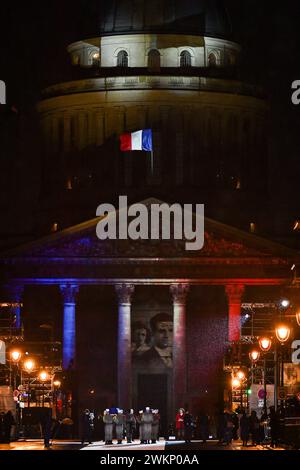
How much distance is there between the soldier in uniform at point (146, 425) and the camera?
381ft

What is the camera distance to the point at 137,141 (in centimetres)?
16738

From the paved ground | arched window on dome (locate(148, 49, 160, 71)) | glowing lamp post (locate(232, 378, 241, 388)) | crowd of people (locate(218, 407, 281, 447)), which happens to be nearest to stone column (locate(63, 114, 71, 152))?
arched window on dome (locate(148, 49, 160, 71))

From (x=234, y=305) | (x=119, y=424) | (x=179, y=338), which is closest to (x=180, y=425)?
(x=119, y=424)

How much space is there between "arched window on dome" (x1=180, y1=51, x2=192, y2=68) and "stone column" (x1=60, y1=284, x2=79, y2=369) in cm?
2969

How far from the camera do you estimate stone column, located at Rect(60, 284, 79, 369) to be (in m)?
150

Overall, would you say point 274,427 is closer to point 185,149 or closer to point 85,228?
point 85,228

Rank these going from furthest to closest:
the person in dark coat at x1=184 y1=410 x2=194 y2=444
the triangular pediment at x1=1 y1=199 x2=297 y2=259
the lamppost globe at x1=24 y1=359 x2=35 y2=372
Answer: the triangular pediment at x1=1 y1=199 x2=297 y2=259
the lamppost globe at x1=24 y1=359 x2=35 y2=372
the person in dark coat at x1=184 y1=410 x2=194 y2=444

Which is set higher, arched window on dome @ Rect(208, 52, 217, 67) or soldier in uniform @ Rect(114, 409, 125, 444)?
arched window on dome @ Rect(208, 52, 217, 67)

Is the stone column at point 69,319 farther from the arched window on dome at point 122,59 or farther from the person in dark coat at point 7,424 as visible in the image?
the person in dark coat at point 7,424

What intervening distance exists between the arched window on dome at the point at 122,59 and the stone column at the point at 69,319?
96.4ft

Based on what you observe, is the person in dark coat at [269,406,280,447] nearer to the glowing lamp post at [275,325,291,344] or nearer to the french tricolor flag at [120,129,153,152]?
the glowing lamp post at [275,325,291,344]

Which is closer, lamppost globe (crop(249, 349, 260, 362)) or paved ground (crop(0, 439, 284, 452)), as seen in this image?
paved ground (crop(0, 439, 284, 452))

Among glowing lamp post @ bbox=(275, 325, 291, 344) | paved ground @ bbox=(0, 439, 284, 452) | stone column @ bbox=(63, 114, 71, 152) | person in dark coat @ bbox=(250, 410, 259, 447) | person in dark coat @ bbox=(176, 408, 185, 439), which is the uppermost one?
stone column @ bbox=(63, 114, 71, 152)

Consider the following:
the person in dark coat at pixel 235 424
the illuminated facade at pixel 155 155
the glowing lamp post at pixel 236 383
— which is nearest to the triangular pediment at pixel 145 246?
the illuminated facade at pixel 155 155
